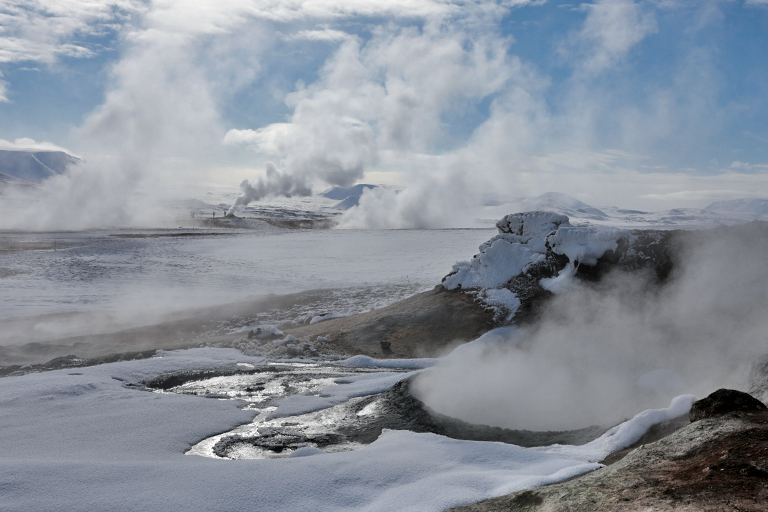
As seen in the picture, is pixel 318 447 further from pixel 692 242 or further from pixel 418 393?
pixel 692 242

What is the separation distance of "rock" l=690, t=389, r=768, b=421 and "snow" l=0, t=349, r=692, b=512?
0.74 metres

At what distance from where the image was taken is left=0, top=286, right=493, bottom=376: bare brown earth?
10242 mm

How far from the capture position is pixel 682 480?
3.02 meters

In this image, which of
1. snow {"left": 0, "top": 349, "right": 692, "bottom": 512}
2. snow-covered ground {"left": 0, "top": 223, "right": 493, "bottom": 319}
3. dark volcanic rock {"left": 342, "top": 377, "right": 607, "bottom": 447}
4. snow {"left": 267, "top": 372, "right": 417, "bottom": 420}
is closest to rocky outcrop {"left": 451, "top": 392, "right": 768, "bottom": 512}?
snow {"left": 0, "top": 349, "right": 692, "bottom": 512}

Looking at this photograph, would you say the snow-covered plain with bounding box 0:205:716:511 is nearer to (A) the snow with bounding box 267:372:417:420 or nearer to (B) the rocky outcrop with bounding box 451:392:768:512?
(A) the snow with bounding box 267:372:417:420

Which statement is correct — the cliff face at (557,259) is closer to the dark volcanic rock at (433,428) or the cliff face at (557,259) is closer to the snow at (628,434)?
the dark volcanic rock at (433,428)

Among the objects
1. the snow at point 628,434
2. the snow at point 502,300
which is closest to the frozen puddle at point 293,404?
the snow at point 628,434

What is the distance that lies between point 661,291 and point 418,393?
18.0ft

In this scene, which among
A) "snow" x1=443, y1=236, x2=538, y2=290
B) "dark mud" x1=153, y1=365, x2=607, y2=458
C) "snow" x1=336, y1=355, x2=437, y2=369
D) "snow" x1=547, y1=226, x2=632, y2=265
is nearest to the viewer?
"dark mud" x1=153, y1=365, x2=607, y2=458

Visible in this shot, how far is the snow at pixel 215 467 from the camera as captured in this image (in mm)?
3738

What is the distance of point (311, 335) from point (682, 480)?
9.28 metres

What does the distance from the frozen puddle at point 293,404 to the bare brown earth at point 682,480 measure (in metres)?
2.72

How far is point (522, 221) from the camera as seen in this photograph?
42.4 ft

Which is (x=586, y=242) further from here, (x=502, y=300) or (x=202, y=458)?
(x=202, y=458)
